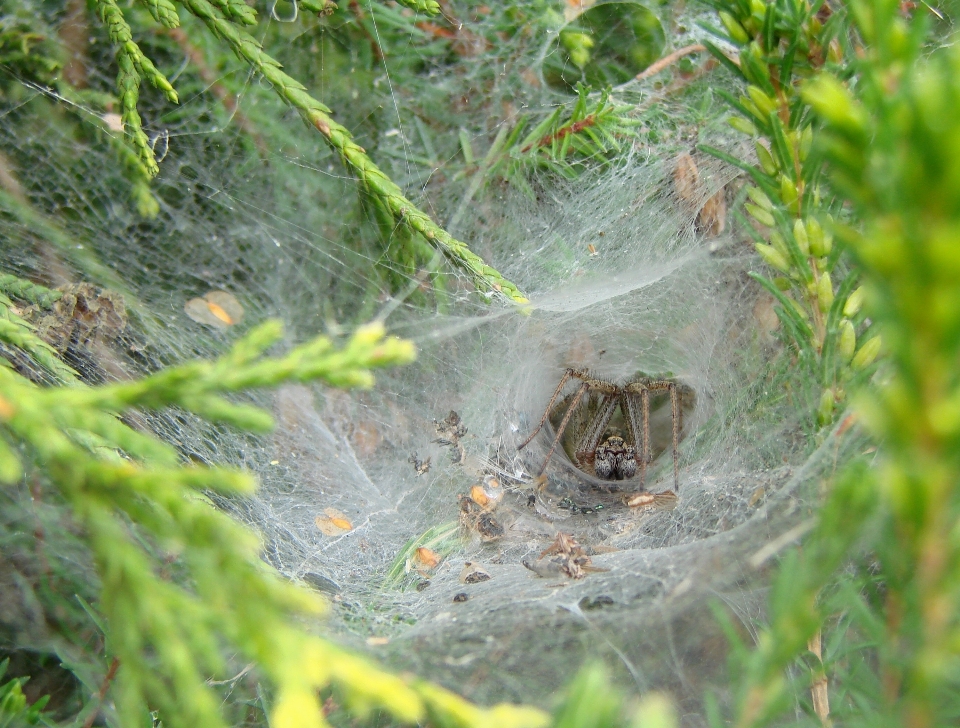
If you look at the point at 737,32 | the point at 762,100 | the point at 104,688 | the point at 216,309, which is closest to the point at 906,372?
the point at 762,100

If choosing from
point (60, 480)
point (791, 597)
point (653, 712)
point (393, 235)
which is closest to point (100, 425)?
point (60, 480)

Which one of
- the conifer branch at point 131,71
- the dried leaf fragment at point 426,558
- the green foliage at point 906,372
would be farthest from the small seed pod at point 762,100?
the dried leaf fragment at point 426,558

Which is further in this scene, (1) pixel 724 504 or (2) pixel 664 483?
(2) pixel 664 483

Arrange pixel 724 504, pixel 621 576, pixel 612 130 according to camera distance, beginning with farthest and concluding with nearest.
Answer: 1. pixel 612 130
2. pixel 724 504
3. pixel 621 576

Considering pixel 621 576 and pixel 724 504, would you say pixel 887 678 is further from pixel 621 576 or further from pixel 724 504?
pixel 724 504

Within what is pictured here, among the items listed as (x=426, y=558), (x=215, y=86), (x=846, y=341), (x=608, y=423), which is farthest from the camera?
(x=608, y=423)

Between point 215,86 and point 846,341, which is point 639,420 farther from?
point 215,86
